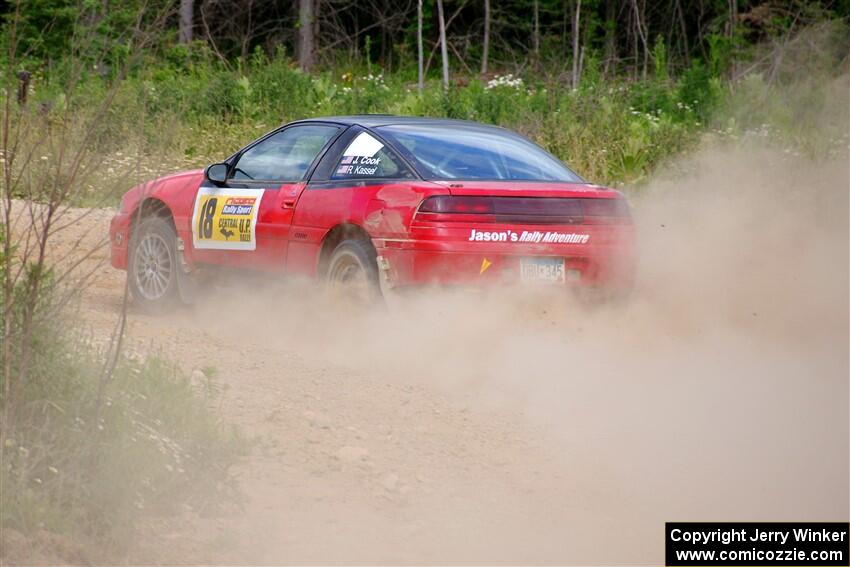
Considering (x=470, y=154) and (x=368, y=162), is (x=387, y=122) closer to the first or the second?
(x=368, y=162)

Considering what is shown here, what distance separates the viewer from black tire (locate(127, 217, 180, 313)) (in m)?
9.77

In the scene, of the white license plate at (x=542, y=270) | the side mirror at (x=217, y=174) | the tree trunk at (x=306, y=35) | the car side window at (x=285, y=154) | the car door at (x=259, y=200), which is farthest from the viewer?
the tree trunk at (x=306, y=35)

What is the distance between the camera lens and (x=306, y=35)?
29766mm

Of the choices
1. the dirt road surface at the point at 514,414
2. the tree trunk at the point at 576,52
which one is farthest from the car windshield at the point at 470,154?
the tree trunk at the point at 576,52

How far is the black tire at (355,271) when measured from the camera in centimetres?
804

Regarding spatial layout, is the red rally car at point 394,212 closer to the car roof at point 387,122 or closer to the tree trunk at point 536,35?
the car roof at point 387,122

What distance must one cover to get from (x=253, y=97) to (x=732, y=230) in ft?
31.2

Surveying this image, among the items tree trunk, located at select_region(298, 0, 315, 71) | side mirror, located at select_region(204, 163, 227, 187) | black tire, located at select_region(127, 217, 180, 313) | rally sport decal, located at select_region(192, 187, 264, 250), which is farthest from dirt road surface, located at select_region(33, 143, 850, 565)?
tree trunk, located at select_region(298, 0, 315, 71)

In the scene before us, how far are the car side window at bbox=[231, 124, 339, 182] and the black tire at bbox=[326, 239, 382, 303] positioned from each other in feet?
2.84

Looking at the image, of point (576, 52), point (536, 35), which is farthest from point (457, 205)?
point (536, 35)

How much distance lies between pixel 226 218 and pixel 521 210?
241cm

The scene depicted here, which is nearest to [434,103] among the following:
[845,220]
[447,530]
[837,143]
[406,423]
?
[837,143]

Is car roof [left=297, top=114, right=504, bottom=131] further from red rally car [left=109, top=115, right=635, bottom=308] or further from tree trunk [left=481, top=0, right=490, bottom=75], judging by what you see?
tree trunk [left=481, top=0, right=490, bottom=75]

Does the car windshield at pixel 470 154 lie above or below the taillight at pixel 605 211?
above
